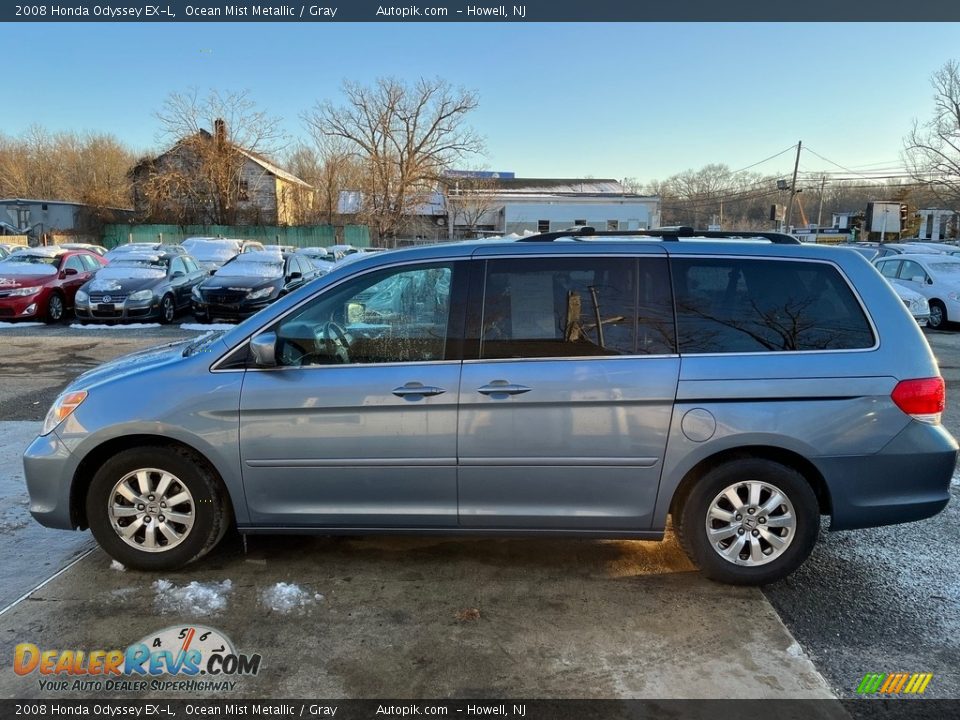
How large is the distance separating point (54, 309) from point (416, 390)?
46.8ft

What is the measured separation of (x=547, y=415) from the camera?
3340 millimetres

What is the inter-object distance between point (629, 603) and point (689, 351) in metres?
1.40

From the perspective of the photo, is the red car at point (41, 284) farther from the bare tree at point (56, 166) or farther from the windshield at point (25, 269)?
the bare tree at point (56, 166)

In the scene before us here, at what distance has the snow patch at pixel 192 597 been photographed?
10.7ft

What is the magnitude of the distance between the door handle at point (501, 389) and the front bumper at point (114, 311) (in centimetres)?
1286

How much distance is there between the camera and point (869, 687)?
2.74 metres

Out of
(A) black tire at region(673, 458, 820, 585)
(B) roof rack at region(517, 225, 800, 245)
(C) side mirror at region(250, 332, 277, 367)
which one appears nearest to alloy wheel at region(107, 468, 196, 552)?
(C) side mirror at region(250, 332, 277, 367)

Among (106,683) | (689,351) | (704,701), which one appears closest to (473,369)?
(689,351)

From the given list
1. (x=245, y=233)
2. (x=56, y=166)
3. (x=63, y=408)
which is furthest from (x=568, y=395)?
(x=56, y=166)

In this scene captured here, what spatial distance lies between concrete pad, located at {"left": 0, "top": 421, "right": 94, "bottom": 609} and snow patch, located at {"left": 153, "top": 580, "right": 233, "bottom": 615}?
0.74 meters

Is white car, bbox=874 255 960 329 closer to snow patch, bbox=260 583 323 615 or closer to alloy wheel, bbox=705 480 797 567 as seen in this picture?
alloy wheel, bbox=705 480 797 567

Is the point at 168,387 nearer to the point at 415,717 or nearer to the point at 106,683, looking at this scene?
the point at 106,683

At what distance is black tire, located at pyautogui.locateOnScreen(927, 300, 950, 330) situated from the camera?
A: 14898 mm

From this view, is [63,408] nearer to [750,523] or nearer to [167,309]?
[750,523]
